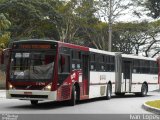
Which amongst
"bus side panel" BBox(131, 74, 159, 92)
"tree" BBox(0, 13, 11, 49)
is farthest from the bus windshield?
"tree" BBox(0, 13, 11, 49)

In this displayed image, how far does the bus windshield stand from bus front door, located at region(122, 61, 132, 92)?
41.0 feet

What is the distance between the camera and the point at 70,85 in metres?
23.3

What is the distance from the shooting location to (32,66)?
71.2 feet

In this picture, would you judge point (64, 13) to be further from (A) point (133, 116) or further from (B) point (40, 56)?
(A) point (133, 116)

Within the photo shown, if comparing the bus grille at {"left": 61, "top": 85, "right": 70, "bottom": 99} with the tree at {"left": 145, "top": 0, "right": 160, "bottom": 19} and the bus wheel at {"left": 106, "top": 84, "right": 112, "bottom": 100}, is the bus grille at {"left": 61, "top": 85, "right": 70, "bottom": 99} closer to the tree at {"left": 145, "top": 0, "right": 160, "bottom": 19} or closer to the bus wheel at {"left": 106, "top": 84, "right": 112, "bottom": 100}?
the bus wheel at {"left": 106, "top": 84, "right": 112, "bottom": 100}

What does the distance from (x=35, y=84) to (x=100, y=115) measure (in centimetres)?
385

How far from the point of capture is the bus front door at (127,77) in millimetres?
33688

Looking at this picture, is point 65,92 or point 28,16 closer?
point 65,92

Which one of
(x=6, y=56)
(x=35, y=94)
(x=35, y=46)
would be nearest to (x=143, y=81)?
(x=35, y=46)

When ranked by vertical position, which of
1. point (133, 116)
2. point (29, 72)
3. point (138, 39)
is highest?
point (138, 39)

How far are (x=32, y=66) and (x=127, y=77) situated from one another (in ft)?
44.0

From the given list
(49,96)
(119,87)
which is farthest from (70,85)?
(119,87)

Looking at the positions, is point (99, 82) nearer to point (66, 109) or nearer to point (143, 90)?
point (66, 109)

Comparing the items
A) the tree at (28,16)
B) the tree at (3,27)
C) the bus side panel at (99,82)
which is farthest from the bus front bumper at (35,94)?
the tree at (28,16)
